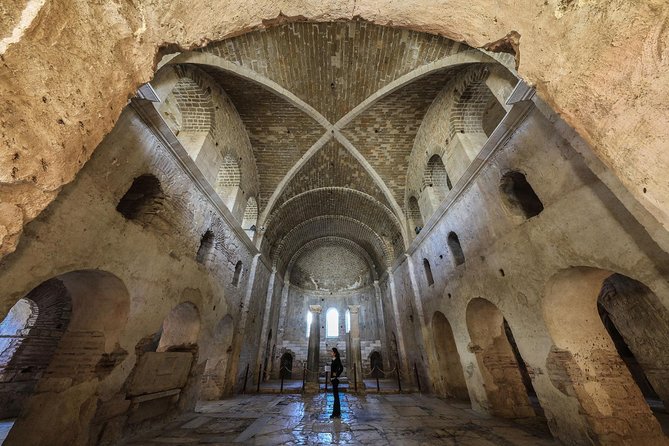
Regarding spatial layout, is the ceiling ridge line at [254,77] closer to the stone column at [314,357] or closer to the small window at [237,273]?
the small window at [237,273]

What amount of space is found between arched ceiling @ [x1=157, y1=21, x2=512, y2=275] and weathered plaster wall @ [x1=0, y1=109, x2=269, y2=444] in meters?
2.33

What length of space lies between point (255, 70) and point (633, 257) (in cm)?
826

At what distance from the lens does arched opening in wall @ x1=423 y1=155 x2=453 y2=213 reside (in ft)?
27.4

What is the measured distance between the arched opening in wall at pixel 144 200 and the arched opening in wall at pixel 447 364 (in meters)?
8.42

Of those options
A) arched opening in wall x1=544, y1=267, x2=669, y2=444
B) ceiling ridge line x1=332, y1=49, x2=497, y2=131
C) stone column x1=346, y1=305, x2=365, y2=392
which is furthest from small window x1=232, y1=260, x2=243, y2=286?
arched opening in wall x1=544, y1=267, x2=669, y2=444

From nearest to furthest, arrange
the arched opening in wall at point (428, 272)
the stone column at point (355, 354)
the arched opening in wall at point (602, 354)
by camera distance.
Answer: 1. the arched opening in wall at point (602, 354)
2. the arched opening in wall at point (428, 272)
3. the stone column at point (355, 354)

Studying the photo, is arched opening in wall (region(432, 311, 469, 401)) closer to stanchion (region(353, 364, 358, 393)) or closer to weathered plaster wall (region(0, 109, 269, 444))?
stanchion (region(353, 364, 358, 393))

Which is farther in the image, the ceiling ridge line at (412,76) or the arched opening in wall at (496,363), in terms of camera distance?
the arched opening in wall at (496,363)

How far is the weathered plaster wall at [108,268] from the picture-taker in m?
2.97

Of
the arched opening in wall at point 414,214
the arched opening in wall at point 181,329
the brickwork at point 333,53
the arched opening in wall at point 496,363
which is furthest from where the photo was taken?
the arched opening in wall at point 414,214

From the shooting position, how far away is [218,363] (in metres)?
8.11

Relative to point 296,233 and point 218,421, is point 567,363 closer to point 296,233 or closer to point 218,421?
point 218,421

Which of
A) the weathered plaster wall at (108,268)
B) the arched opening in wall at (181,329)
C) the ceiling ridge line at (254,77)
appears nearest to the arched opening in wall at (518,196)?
the ceiling ridge line at (254,77)

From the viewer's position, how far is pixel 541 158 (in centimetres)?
388
